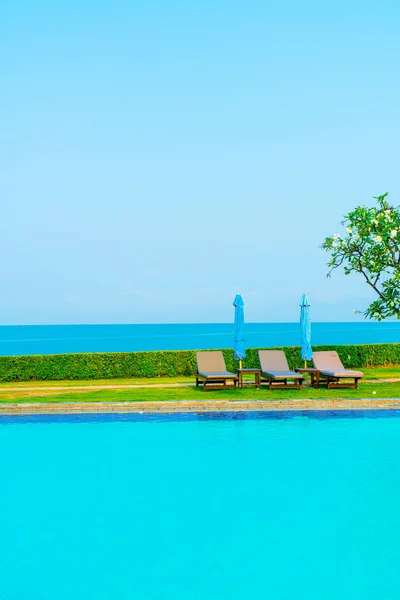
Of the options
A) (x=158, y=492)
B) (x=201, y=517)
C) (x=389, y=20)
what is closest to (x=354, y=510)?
(x=201, y=517)

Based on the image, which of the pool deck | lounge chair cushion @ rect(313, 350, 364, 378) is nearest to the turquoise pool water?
the pool deck

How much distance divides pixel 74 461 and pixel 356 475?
5.27m

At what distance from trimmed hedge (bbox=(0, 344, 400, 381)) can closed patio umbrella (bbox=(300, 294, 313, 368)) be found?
4648mm

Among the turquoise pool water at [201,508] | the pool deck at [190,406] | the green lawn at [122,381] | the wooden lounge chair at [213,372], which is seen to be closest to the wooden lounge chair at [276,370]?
the wooden lounge chair at [213,372]

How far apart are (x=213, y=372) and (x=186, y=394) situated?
1.57m

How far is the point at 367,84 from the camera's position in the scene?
23.7 meters

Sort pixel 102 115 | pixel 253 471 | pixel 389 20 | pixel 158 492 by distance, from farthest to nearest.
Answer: pixel 102 115 → pixel 389 20 → pixel 253 471 → pixel 158 492

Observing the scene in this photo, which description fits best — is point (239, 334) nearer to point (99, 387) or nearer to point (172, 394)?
point (172, 394)

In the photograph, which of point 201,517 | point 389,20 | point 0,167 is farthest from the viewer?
point 0,167

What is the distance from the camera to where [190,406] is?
15531mm

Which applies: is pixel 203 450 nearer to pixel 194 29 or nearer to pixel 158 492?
pixel 158 492

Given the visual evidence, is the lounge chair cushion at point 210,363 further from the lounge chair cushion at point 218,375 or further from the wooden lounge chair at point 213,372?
the lounge chair cushion at point 218,375

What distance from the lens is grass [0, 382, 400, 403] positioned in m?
16.5

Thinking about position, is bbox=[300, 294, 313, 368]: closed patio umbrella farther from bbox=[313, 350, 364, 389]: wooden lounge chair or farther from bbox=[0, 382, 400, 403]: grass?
bbox=[0, 382, 400, 403]: grass
